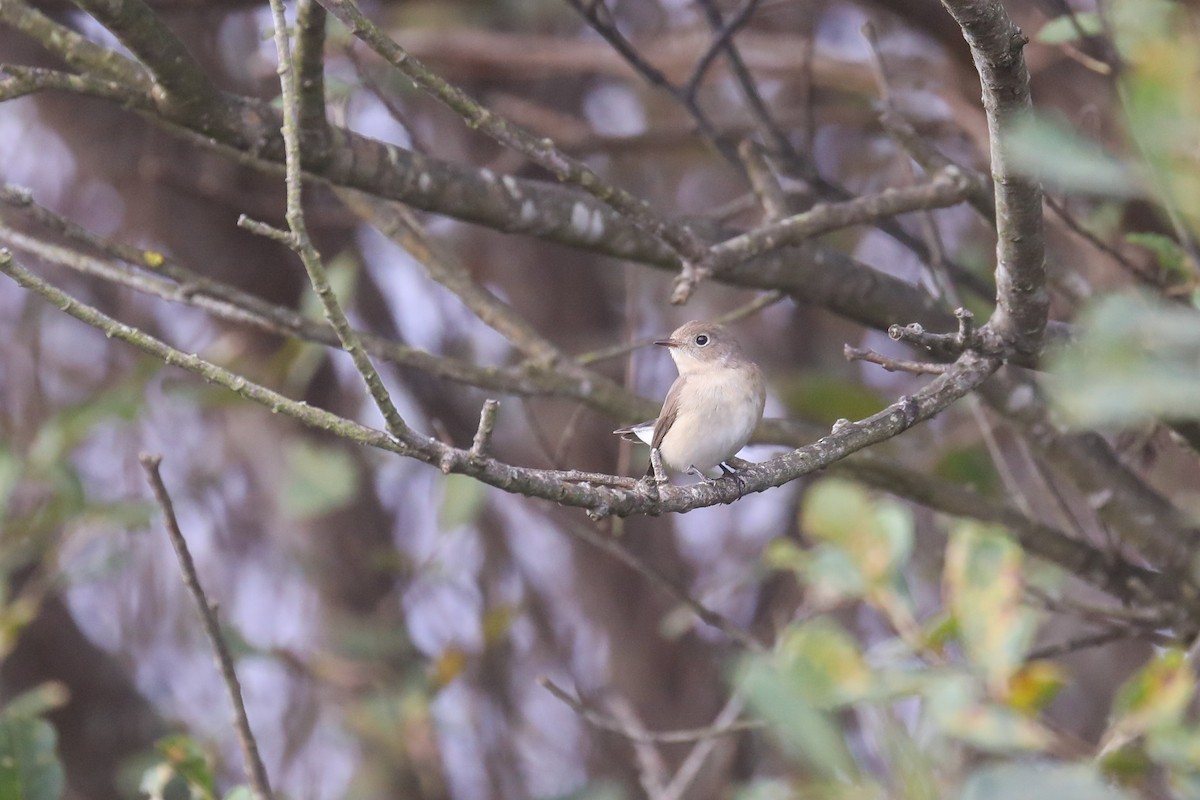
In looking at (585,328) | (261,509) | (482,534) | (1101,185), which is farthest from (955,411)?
(1101,185)

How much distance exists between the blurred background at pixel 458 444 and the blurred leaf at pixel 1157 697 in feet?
8.22

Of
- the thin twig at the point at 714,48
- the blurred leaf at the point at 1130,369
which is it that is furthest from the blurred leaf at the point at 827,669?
the thin twig at the point at 714,48

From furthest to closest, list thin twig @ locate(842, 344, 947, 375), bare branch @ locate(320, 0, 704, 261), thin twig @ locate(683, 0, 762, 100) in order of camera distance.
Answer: thin twig @ locate(683, 0, 762, 100), bare branch @ locate(320, 0, 704, 261), thin twig @ locate(842, 344, 947, 375)

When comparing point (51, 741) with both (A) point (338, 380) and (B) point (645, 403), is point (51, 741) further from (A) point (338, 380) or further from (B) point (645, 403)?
(A) point (338, 380)

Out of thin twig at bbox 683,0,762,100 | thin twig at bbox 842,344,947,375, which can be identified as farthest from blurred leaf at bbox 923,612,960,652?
thin twig at bbox 683,0,762,100

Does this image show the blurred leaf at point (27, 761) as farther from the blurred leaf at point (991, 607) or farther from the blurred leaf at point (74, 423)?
the blurred leaf at point (991, 607)

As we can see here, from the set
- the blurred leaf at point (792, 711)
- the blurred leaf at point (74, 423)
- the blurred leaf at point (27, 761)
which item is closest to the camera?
the blurred leaf at point (792, 711)

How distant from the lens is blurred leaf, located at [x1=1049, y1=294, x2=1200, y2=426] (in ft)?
3.31

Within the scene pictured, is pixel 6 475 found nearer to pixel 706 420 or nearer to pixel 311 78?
pixel 311 78

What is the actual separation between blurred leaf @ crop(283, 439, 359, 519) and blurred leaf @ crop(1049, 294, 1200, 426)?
12.4 feet

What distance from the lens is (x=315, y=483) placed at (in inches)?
183

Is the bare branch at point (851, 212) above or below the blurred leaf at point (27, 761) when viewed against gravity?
above

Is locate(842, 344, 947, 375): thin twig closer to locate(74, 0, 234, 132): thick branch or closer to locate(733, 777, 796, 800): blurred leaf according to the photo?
locate(733, 777, 796, 800): blurred leaf

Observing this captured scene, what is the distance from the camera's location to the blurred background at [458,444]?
4625 millimetres
